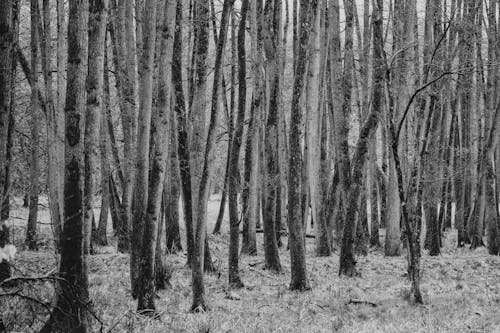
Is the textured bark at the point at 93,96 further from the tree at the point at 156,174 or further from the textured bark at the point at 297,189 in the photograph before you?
the textured bark at the point at 297,189

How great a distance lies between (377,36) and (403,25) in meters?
5.73

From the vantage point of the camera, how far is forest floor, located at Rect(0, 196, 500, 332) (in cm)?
727

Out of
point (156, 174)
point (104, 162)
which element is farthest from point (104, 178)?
point (156, 174)

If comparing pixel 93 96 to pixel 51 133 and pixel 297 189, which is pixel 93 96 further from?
pixel 51 133

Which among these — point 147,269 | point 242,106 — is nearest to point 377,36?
point 242,106

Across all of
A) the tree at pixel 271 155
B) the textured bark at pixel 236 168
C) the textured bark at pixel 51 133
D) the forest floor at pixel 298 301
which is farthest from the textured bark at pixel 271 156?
the textured bark at pixel 51 133

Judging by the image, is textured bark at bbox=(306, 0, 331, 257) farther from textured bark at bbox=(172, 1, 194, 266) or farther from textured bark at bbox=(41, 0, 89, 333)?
textured bark at bbox=(41, 0, 89, 333)

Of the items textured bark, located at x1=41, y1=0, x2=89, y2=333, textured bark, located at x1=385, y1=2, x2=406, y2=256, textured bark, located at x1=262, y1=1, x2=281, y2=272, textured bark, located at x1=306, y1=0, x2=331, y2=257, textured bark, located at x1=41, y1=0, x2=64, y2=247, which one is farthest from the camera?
textured bark, located at x1=385, y1=2, x2=406, y2=256

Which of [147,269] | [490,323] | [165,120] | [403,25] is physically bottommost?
[490,323]

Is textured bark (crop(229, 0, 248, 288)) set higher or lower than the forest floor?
higher

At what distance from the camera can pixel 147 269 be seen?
775 centimetres

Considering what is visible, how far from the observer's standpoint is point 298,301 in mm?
9453

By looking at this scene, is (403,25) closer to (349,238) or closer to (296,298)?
(349,238)

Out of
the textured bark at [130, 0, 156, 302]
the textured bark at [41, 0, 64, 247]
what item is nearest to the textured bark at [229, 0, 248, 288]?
the textured bark at [130, 0, 156, 302]
